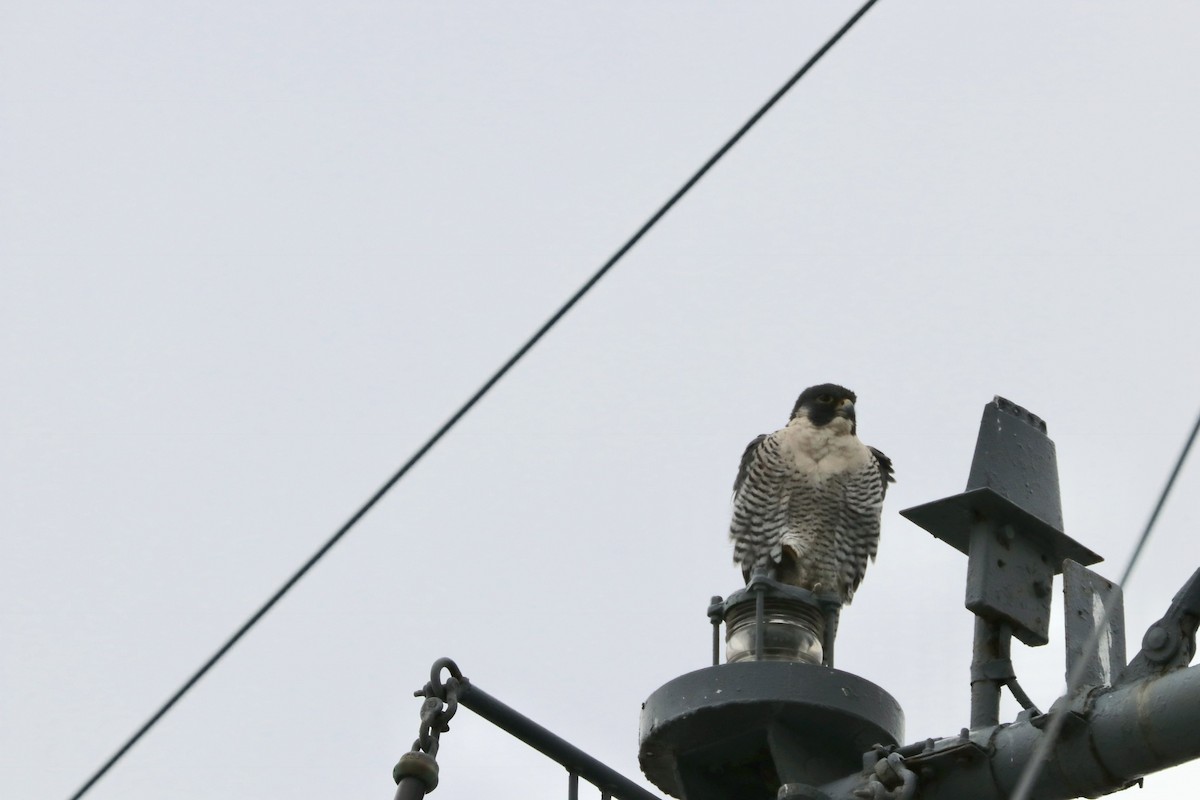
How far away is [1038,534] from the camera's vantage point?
5.67m

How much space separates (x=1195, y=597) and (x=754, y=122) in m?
1.84

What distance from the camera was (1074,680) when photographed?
4.77m

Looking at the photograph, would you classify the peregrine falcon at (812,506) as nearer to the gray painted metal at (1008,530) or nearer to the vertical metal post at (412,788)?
the gray painted metal at (1008,530)

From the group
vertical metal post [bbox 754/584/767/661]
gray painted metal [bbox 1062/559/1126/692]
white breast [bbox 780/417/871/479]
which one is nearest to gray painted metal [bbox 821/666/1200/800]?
gray painted metal [bbox 1062/559/1126/692]

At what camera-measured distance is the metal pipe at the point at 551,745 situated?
5395 mm

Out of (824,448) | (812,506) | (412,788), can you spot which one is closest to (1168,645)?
(412,788)

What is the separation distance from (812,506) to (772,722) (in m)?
7.29

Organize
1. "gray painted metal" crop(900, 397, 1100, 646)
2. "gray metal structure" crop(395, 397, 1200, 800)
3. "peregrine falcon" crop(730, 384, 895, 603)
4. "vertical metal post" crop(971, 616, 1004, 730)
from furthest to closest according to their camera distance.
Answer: "peregrine falcon" crop(730, 384, 895, 603)
"gray painted metal" crop(900, 397, 1100, 646)
"vertical metal post" crop(971, 616, 1004, 730)
"gray metal structure" crop(395, 397, 1200, 800)

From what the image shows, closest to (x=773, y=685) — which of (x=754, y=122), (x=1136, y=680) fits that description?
(x=1136, y=680)

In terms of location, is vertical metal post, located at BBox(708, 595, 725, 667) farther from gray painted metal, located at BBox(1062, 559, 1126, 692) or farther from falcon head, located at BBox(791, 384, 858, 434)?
falcon head, located at BBox(791, 384, 858, 434)

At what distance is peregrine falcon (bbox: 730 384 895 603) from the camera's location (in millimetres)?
12438

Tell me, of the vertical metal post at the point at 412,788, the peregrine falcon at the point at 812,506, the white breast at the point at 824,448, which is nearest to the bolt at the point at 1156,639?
the vertical metal post at the point at 412,788

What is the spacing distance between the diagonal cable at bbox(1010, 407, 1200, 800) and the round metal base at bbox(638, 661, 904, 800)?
58 cm

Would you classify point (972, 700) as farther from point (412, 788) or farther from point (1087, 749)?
point (412, 788)
